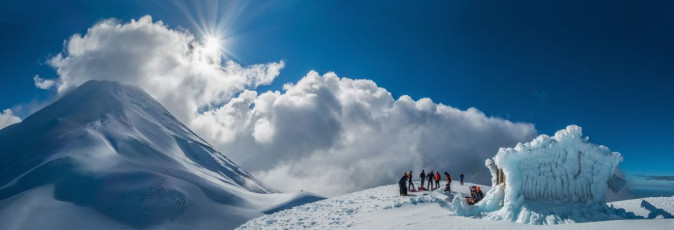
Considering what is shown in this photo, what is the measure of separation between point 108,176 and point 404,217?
10038cm

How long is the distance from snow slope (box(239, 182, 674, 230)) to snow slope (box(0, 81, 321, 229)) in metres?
65.7

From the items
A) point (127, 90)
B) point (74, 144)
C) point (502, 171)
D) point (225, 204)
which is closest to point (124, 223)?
point (225, 204)

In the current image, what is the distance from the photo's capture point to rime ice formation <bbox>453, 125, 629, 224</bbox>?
1659 cm

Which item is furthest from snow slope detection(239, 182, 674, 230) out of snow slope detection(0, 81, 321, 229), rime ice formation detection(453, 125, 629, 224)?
snow slope detection(0, 81, 321, 229)

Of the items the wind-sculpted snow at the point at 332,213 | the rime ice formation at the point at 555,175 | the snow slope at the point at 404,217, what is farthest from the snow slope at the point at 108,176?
the rime ice formation at the point at 555,175

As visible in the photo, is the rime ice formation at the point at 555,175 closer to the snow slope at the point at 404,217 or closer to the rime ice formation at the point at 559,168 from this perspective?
the rime ice formation at the point at 559,168

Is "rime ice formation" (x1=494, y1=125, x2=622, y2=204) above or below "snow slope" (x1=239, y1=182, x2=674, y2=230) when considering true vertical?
above

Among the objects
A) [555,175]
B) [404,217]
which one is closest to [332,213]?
[404,217]

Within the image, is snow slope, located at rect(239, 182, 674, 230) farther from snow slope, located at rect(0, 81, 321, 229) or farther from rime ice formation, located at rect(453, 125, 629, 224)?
snow slope, located at rect(0, 81, 321, 229)

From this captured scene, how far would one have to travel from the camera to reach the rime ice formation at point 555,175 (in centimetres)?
1659

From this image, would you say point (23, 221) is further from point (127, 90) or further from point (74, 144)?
point (127, 90)

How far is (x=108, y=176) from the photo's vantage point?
98625 millimetres

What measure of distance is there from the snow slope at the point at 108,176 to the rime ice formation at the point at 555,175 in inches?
3073

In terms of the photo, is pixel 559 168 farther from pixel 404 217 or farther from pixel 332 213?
pixel 332 213
